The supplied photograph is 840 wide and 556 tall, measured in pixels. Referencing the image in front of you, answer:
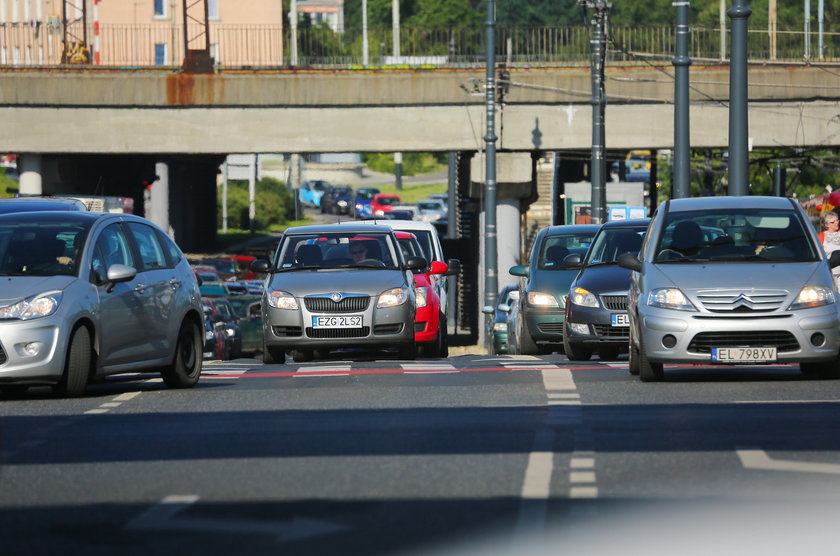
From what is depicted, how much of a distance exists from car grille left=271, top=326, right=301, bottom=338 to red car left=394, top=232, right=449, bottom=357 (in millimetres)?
2011

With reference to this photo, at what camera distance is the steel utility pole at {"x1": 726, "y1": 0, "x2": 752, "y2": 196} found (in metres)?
23.0

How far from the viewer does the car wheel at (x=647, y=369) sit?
14.8 meters

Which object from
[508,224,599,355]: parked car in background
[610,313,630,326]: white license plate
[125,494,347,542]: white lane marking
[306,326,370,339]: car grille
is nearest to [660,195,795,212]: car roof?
[610,313,630,326]: white license plate

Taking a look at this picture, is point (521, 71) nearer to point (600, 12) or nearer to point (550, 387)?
point (600, 12)

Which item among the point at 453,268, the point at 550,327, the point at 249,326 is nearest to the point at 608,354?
the point at 550,327

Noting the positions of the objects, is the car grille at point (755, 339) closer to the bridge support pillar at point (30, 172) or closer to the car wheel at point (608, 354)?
the car wheel at point (608, 354)

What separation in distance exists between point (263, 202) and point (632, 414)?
97937mm

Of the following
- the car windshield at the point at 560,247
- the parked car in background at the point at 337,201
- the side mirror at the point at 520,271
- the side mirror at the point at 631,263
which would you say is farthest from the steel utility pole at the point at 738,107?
the parked car in background at the point at 337,201

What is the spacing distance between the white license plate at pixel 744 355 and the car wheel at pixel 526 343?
339 inches

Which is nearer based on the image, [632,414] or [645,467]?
[645,467]

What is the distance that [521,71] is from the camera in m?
46.5

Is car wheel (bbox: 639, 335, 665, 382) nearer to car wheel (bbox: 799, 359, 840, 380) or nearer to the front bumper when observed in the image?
the front bumper

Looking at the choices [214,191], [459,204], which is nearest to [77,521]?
[459,204]

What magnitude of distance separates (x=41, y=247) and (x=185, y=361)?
1.78 m
